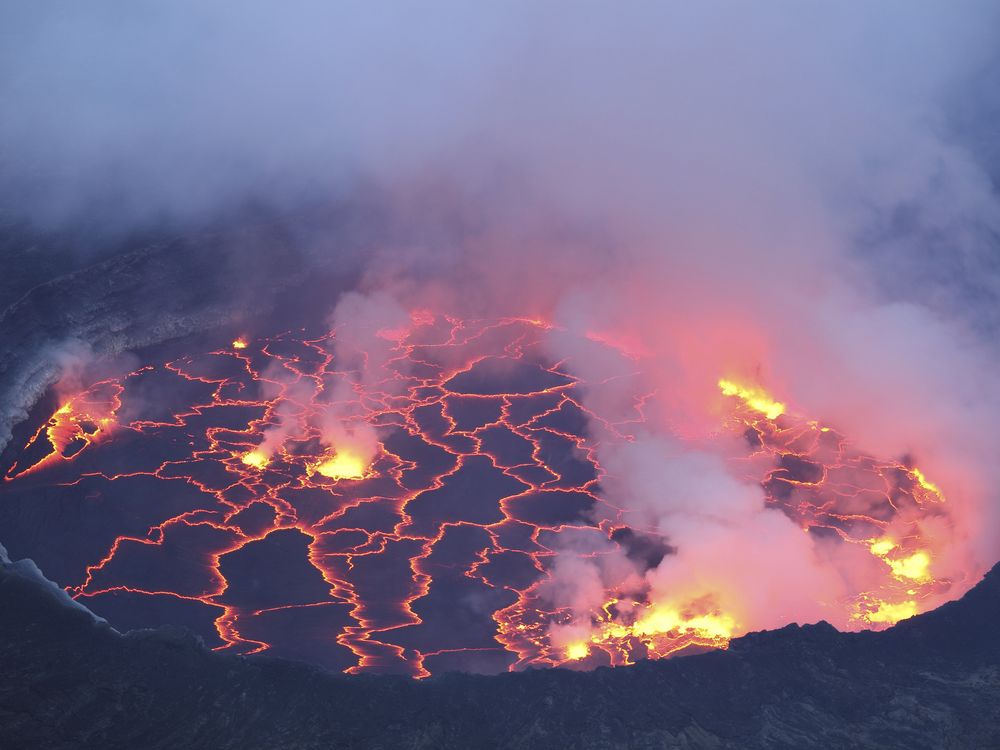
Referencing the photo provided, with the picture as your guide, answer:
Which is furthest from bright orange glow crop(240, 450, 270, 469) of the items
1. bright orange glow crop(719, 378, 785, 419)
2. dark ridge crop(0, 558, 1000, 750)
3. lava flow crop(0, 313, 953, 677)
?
bright orange glow crop(719, 378, 785, 419)

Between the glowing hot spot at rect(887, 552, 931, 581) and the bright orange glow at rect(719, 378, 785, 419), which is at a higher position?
the bright orange glow at rect(719, 378, 785, 419)

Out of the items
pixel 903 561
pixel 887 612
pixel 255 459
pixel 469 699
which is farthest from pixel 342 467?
pixel 903 561

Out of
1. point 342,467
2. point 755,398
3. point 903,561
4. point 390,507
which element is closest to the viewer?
point 903,561

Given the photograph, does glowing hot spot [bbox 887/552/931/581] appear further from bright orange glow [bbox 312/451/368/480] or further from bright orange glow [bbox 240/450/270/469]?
bright orange glow [bbox 240/450/270/469]

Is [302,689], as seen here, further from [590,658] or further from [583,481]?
[583,481]

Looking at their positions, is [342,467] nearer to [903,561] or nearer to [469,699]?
[469,699]

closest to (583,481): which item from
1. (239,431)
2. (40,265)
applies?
(239,431)
